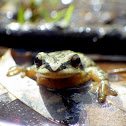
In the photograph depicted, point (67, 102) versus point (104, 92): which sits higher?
point (67, 102)

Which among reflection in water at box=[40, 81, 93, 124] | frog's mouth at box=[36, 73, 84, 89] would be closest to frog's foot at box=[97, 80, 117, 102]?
reflection in water at box=[40, 81, 93, 124]

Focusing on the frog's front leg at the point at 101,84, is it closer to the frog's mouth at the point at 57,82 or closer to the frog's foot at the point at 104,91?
the frog's foot at the point at 104,91

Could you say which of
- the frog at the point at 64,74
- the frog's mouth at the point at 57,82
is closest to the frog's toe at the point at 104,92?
the frog at the point at 64,74

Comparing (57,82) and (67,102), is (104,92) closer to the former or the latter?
(67,102)

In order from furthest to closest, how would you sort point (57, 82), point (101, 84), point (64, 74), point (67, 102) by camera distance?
point (101, 84) < point (57, 82) < point (64, 74) < point (67, 102)

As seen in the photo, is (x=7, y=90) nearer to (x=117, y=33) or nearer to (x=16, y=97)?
(x=16, y=97)

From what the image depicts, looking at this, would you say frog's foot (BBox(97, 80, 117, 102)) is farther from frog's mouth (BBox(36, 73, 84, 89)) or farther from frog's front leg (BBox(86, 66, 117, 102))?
frog's mouth (BBox(36, 73, 84, 89))

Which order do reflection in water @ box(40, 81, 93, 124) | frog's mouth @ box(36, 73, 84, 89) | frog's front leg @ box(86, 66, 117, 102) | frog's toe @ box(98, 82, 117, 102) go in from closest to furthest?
reflection in water @ box(40, 81, 93, 124) < frog's toe @ box(98, 82, 117, 102) < frog's front leg @ box(86, 66, 117, 102) < frog's mouth @ box(36, 73, 84, 89)

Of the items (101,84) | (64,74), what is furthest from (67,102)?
(101,84)

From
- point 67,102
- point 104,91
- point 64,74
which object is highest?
point 64,74
